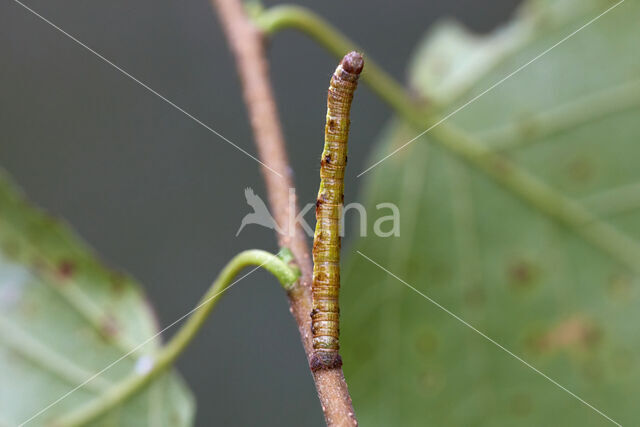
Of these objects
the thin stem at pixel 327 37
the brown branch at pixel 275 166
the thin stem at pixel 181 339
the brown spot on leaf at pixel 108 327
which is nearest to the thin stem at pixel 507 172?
the thin stem at pixel 327 37

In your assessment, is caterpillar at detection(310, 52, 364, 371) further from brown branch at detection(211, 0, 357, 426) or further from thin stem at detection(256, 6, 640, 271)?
thin stem at detection(256, 6, 640, 271)

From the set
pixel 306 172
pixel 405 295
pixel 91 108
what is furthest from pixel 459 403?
pixel 91 108

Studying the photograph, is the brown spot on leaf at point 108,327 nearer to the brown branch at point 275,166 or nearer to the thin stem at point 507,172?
the brown branch at point 275,166

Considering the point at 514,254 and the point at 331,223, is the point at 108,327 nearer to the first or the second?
the point at 331,223

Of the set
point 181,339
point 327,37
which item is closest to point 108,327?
point 181,339

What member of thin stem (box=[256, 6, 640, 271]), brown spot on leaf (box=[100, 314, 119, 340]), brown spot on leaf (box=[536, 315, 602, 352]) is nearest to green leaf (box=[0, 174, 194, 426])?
brown spot on leaf (box=[100, 314, 119, 340])

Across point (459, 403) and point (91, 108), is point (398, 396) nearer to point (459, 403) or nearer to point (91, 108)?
point (459, 403)
